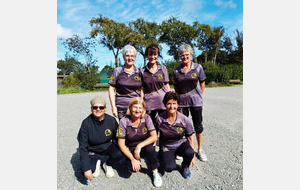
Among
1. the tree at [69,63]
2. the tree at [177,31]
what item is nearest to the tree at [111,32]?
the tree at [69,63]

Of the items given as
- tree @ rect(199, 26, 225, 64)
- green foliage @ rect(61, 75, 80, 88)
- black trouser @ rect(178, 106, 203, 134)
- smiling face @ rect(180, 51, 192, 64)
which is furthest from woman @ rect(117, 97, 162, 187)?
tree @ rect(199, 26, 225, 64)

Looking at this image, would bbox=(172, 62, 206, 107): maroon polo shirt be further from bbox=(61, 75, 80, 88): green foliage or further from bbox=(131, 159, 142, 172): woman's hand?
bbox=(61, 75, 80, 88): green foliage

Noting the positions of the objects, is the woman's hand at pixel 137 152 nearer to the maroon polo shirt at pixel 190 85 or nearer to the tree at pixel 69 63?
the maroon polo shirt at pixel 190 85

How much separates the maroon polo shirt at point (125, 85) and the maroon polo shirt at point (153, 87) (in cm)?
11

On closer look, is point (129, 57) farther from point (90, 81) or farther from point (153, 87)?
point (90, 81)

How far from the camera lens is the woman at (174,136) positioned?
2.47 meters

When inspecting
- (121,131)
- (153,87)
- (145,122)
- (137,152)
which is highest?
(153,87)

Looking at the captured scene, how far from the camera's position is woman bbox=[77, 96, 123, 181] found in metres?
2.46

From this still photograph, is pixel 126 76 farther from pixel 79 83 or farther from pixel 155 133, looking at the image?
pixel 79 83

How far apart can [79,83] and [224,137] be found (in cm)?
1712

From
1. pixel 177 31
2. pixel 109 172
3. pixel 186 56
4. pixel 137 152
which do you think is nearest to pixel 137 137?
pixel 137 152

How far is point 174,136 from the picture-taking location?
8.47 ft

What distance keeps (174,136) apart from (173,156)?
28 cm

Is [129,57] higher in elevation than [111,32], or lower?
lower
